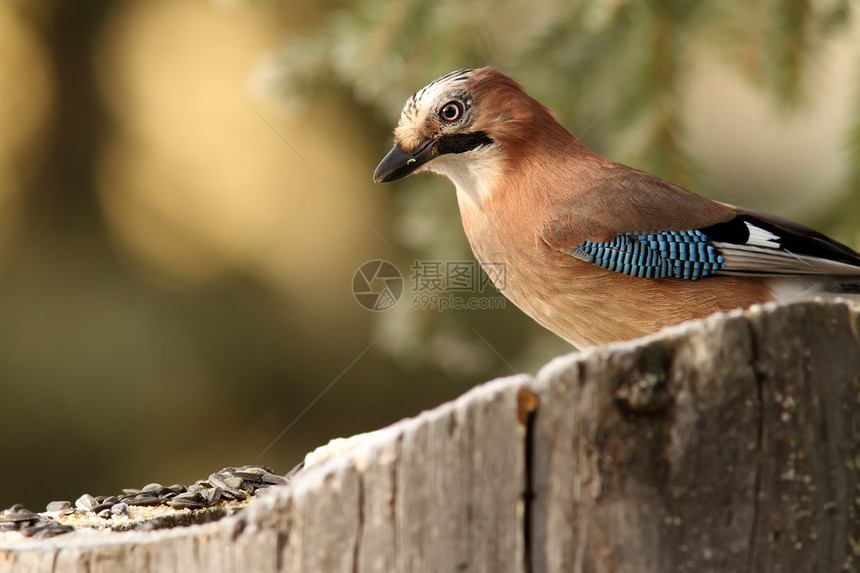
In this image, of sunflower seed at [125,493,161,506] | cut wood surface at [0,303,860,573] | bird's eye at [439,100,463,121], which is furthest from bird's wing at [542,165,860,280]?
sunflower seed at [125,493,161,506]

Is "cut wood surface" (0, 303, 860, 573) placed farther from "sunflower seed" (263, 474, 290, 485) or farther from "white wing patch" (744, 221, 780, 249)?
"white wing patch" (744, 221, 780, 249)

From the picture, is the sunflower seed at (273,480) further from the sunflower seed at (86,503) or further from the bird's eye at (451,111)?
the bird's eye at (451,111)

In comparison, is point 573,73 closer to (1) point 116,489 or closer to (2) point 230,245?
(2) point 230,245

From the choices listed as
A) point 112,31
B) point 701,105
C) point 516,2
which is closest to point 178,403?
point 112,31

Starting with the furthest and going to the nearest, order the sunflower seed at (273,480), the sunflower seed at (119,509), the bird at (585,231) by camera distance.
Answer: the bird at (585,231) < the sunflower seed at (273,480) < the sunflower seed at (119,509)

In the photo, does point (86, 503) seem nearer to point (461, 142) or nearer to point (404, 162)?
point (404, 162)

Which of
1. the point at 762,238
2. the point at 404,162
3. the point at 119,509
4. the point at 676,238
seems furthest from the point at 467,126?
the point at 119,509

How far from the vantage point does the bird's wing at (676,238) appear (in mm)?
2855

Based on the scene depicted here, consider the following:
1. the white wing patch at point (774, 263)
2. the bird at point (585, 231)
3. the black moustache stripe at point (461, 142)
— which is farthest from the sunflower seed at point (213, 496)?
the white wing patch at point (774, 263)

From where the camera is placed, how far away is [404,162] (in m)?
3.26

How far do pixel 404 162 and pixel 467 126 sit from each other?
0.83 ft

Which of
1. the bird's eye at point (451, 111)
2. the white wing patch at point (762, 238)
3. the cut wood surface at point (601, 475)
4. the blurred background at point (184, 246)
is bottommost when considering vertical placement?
the cut wood surface at point (601, 475)

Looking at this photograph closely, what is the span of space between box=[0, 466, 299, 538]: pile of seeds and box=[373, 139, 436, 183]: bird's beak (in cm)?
120

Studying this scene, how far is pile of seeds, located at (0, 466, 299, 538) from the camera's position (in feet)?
7.07
